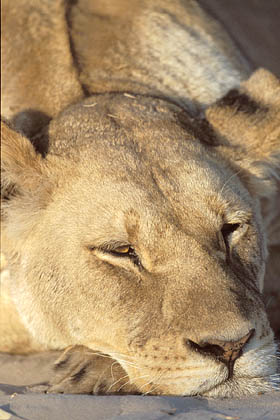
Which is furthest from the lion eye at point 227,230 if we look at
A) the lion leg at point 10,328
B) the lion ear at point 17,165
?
the lion leg at point 10,328

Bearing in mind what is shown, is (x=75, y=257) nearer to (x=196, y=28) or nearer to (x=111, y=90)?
(x=111, y=90)

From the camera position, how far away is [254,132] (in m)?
3.73

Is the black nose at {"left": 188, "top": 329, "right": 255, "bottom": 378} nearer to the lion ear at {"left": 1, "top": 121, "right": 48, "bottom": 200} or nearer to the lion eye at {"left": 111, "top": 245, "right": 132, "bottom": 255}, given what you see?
the lion eye at {"left": 111, "top": 245, "right": 132, "bottom": 255}

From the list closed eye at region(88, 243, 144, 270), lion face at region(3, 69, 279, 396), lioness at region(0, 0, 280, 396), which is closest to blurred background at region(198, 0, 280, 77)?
lioness at region(0, 0, 280, 396)

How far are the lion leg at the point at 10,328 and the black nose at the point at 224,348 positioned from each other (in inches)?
52.7

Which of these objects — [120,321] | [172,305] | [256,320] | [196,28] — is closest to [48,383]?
[120,321]

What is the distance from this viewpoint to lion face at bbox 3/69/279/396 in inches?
112

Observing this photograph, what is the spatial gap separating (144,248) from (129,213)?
0.17m

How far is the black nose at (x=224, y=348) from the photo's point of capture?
275 cm

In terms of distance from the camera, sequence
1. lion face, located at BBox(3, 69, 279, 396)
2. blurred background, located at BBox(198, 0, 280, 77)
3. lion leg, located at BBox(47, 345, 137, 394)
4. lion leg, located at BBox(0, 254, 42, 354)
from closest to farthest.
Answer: lion face, located at BBox(3, 69, 279, 396) < lion leg, located at BBox(47, 345, 137, 394) < lion leg, located at BBox(0, 254, 42, 354) < blurred background, located at BBox(198, 0, 280, 77)

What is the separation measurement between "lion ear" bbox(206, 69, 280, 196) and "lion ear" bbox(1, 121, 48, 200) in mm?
925

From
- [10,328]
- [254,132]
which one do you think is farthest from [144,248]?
[10,328]

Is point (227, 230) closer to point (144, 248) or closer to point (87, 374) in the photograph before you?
point (144, 248)

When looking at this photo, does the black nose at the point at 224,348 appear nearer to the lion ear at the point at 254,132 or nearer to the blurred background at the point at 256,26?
the lion ear at the point at 254,132
